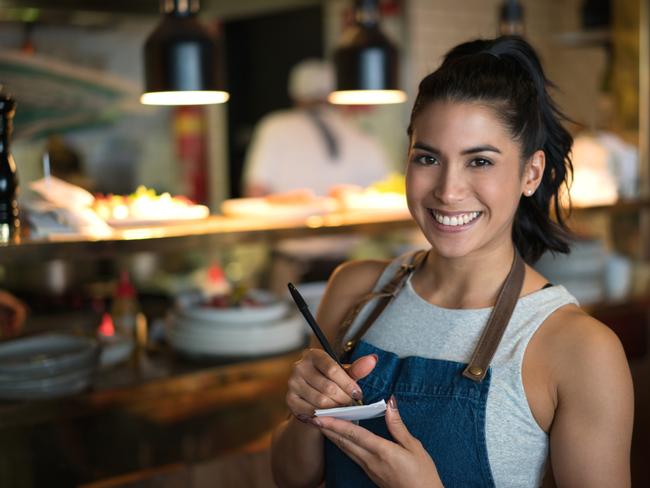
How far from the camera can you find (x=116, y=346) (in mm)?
2336

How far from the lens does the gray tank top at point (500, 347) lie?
1512 millimetres

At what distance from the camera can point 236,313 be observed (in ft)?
7.88

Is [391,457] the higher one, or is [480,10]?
[480,10]

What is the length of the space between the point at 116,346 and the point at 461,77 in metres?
1.26

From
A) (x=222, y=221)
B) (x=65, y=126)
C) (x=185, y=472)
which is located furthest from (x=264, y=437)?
(x=65, y=126)

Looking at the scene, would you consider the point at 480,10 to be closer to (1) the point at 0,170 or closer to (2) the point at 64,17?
(2) the point at 64,17

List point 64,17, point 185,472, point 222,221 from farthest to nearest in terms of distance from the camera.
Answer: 1. point 64,17
2. point 222,221
3. point 185,472

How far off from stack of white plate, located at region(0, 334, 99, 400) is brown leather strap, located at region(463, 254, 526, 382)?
104 cm

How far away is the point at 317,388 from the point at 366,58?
1456mm

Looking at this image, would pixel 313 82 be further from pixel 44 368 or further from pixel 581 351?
pixel 581 351

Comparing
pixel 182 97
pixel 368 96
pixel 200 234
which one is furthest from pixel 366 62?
pixel 200 234

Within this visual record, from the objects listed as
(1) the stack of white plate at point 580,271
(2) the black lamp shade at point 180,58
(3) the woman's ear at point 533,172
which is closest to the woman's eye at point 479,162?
(3) the woman's ear at point 533,172

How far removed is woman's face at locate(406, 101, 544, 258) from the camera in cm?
152

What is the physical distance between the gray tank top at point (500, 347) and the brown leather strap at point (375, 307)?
20 mm
